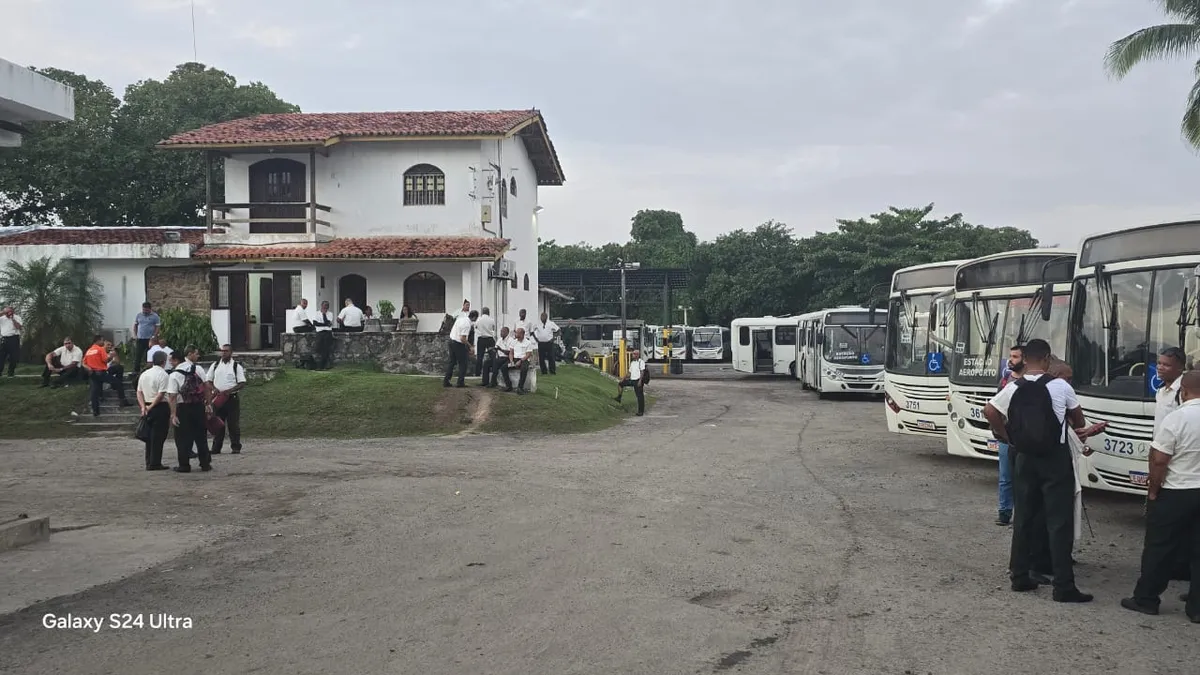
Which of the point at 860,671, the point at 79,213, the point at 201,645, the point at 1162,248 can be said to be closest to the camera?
the point at 860,671

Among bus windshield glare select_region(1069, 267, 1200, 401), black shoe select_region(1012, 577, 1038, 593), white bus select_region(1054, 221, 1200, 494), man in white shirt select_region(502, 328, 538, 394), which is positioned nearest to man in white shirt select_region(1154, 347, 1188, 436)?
white bus select_region(1054, 221, 1200, 494)

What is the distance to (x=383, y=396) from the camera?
2008cm

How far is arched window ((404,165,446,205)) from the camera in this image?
2853cm

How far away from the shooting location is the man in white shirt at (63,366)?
21.4m

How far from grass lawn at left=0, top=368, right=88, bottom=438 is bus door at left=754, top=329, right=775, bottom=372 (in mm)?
27025

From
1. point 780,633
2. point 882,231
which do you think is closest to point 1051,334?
point 780,633

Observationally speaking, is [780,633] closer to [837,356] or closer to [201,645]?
[201,645]

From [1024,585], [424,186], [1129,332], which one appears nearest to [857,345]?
[424,186]

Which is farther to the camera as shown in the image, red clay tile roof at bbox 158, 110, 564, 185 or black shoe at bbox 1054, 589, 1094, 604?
red clay tile roof at bbox 158, 110, 564, 185

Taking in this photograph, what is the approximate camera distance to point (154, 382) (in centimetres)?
1303

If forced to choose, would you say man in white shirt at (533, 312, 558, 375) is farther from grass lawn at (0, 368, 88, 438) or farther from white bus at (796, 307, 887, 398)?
grass lawn at (0, 368, 88, 438)

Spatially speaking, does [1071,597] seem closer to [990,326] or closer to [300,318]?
[990,326]

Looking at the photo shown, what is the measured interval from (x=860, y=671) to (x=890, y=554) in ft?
10.5

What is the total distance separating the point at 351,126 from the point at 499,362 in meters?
11.2
